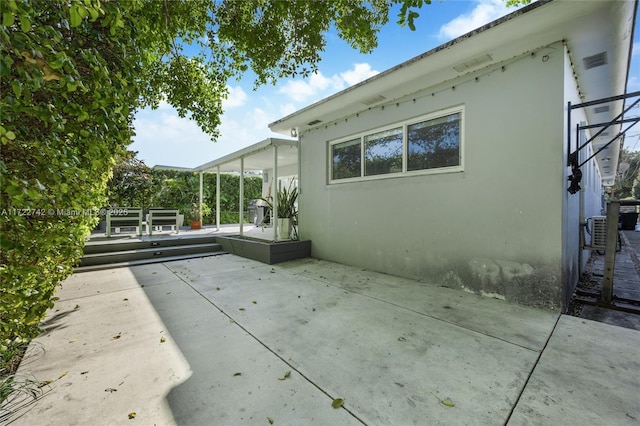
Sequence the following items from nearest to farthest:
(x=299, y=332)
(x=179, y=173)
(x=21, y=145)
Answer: (x=21, y=145) < (x=299, y=332) < (x=179, y=173)

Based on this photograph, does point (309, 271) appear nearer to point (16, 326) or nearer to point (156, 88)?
point (16, 326)

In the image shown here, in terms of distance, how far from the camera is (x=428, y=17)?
4.43m

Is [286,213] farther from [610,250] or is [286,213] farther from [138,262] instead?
[610,250]

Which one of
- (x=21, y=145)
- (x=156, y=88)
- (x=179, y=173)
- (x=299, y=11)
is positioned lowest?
(x=21, y=145)

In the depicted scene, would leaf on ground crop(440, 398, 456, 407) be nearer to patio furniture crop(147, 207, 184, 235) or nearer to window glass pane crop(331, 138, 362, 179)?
window glass pane crop(331, 138, 362, 179)

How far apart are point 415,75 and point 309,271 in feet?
12.6

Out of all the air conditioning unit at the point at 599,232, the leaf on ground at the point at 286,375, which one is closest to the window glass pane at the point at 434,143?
the air conditioning unit at the point at 599,232

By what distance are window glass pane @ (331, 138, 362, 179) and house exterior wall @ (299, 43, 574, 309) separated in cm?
56

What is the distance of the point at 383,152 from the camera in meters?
5.29

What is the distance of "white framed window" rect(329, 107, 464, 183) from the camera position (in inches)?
169

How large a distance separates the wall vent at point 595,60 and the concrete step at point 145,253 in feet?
26.5

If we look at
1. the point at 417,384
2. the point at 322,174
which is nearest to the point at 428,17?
the point at 322,174

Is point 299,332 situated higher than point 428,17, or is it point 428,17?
point 428,17

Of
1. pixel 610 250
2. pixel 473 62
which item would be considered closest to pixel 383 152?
pixel 473 62
